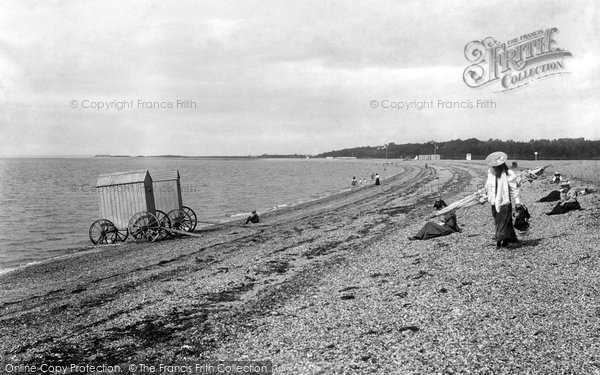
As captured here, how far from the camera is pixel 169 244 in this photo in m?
17.3

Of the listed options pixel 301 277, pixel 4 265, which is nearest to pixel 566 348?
pixel 301 277

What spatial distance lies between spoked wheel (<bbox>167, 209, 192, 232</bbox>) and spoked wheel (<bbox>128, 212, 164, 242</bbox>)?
95 centimetres

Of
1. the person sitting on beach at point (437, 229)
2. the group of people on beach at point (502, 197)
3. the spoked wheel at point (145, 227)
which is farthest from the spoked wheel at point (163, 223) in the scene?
the group of people on beach at point (502, 197)

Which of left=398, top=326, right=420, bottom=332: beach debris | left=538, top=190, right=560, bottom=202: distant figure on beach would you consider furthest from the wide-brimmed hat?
left=538, top=190, right=560, bottom=202: distant figure on beach

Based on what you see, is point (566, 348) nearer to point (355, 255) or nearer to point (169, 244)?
point (355, 255)

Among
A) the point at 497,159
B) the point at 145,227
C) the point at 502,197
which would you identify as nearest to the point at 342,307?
the point at 502,197

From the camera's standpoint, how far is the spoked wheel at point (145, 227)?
17.9 m

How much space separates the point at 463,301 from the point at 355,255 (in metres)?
5.12

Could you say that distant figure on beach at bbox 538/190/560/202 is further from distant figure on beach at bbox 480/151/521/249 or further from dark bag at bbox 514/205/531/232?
distant figure on beach at bbox 480/151/521/249

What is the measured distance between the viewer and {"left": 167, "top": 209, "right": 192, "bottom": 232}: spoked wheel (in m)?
19.3

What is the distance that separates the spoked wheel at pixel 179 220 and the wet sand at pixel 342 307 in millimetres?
5519

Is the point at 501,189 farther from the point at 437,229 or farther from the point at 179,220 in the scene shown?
the point at 179,220

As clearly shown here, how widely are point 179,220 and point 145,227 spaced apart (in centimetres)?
178

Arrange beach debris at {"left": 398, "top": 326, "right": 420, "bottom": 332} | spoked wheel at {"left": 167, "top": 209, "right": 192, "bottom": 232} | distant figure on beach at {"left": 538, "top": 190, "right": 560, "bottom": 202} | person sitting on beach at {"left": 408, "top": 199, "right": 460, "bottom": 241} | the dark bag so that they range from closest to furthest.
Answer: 1. beach debris at {"left": 398, "top": 326, "right": 420, "bottom": 332}
2. the dark bag
3. person sitting on beach at {"left": 408, "top": 199, "right": 460, "bottom": 241}
4. distant figure on beach at {"left": 538, "top": 190, "right": 560, "bottom": 202}
5. spoked wheel at {"left": 167, "top": 209, "right": 192, "bottom": 232}
